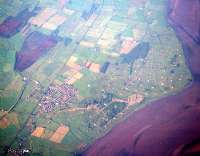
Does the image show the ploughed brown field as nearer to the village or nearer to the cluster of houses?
the village

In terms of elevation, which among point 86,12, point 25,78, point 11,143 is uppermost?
point 86,12

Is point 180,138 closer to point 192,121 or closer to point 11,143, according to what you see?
point 192,121

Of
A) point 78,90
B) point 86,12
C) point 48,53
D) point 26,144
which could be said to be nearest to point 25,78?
point 48,53

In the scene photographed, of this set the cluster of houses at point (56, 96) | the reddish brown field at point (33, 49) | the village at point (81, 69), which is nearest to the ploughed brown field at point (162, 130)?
the village at point (81, 69)

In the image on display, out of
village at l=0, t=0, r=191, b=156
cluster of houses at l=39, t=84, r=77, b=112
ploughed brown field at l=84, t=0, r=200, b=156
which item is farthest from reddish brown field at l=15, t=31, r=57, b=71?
ploughed brown field at l=84, t=0, r=200, b=156

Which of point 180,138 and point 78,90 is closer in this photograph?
point 180,138

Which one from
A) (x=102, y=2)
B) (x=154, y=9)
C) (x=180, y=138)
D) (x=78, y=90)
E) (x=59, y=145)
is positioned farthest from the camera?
(x=102, y=2)

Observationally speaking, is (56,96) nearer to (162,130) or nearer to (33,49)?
(33,49)

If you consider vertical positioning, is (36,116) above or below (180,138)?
below
